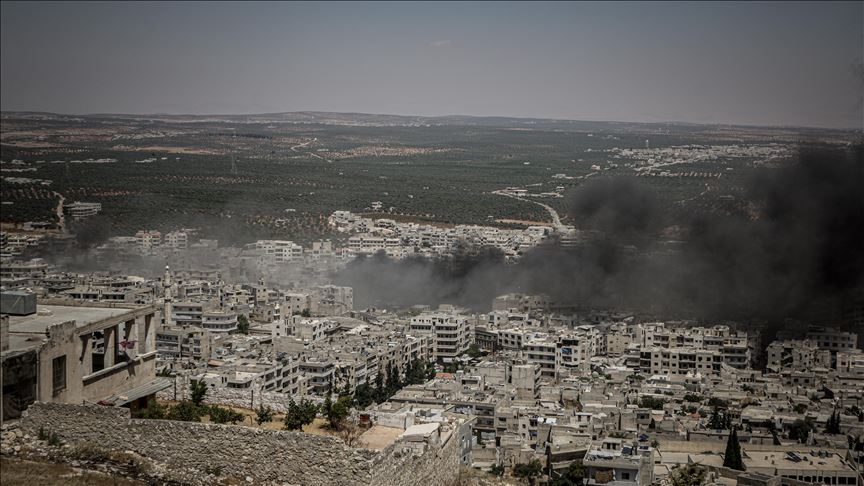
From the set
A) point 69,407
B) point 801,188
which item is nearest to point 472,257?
point 801,188

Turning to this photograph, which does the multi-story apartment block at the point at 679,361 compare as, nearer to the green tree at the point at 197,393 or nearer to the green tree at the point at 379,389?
the green tree at the point at 379,389

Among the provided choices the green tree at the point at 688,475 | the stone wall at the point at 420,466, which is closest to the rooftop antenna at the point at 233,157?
the green tree at the point at 688,475

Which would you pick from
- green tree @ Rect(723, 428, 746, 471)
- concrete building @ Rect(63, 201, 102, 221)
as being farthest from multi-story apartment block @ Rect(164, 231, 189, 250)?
green tree @ Rect(723, 428, 746, 471)

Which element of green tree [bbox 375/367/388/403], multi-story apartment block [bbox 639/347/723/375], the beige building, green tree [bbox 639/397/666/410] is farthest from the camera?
multi-story apartment block [bbox 639/347/723/375]

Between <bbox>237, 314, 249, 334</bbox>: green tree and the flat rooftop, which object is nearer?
the flat rooftop

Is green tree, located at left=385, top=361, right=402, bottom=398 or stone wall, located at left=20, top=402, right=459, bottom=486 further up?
stone wall, located at left=20, top=402, right=459, bottom=486

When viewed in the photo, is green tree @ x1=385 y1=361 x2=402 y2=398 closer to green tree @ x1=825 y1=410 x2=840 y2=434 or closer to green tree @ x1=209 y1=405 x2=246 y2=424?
green tree @ x1=825 y1=410 x2=840 y2=434

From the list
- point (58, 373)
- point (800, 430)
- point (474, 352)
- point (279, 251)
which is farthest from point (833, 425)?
point (279, 251)
